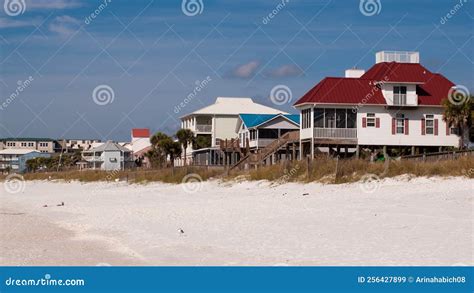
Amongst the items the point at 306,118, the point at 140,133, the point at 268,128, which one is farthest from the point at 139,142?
the point at 306,118

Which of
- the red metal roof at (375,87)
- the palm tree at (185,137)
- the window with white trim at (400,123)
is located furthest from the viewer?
the palm tree at (185,137)

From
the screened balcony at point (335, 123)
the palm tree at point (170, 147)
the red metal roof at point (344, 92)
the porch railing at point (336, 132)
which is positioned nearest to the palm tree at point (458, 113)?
the red metal roof at point (344, 92)

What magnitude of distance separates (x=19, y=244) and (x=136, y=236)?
263 cm

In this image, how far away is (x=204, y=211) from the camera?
2220cm

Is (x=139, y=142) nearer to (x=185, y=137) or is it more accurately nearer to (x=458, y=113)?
(x=185, y=137)

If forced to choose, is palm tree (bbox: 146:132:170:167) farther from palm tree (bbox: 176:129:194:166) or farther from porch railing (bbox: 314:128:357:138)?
porch railing (bbox: 314:128:357:138)

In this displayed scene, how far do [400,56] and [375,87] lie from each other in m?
3.28

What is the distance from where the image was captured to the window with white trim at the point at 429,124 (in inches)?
1754

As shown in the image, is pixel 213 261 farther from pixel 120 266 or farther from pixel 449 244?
pixel 449 244

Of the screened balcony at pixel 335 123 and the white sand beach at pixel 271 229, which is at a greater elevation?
the screened balcony at pixel 335 123

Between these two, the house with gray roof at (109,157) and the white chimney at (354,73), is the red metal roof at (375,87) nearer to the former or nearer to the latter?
the white chimney at (354,73)
